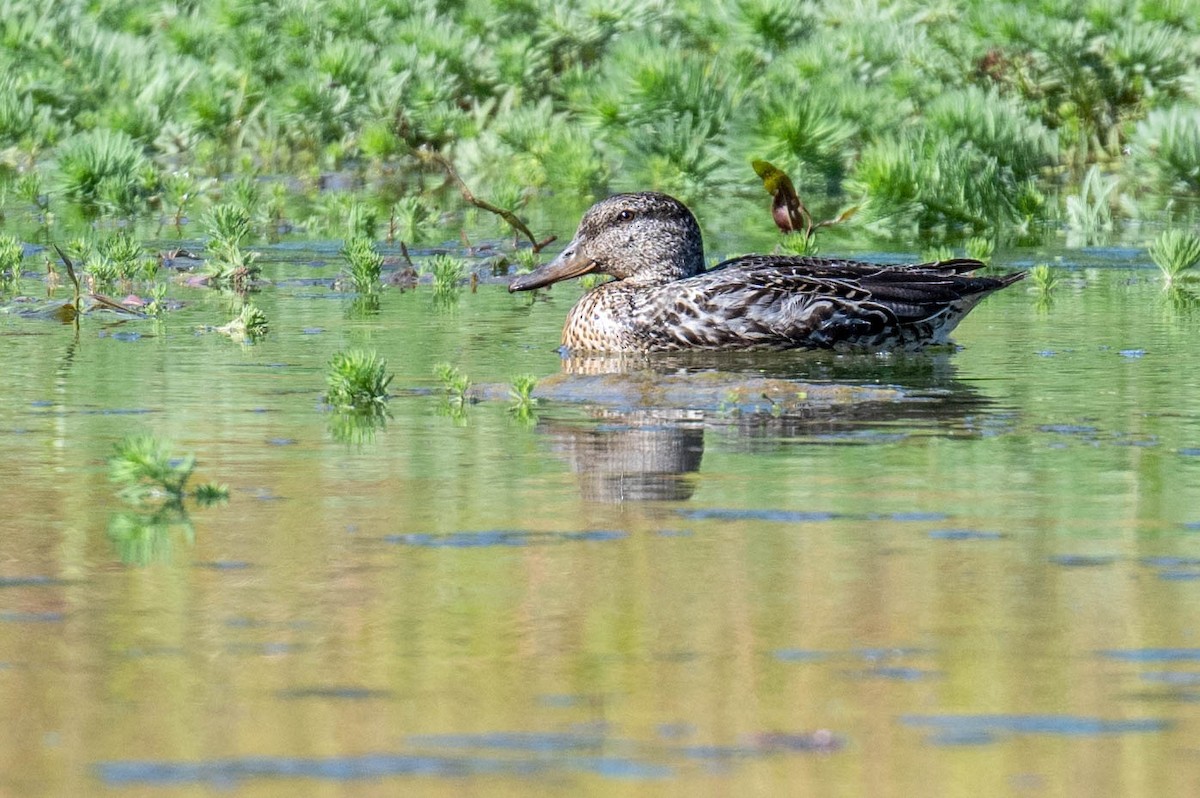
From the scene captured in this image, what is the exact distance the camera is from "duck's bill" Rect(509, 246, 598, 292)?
1124cm

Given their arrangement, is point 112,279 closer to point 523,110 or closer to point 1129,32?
point 523,110

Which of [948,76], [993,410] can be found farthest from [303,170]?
[993,410]

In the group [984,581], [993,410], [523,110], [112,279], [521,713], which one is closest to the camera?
[521,713]

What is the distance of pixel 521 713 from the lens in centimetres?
431

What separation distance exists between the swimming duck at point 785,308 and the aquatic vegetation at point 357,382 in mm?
2206

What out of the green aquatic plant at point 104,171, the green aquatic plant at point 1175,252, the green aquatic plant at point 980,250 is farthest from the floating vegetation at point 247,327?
the green aquatic plant at point 104,171

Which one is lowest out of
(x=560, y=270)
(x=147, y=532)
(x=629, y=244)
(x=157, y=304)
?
(x=147, y=532)

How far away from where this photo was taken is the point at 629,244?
1140 centimetres

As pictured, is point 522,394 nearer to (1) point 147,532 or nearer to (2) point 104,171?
(1) point 147,532

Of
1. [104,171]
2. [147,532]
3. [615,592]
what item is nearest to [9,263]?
[104,171]

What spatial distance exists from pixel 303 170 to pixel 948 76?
5468 mm

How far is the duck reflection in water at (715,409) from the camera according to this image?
22.6 feet

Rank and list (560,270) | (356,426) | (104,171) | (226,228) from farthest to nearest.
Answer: (104,171) → (226,228) → (560,270) → (356,426)

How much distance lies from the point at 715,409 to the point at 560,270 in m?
3.27
